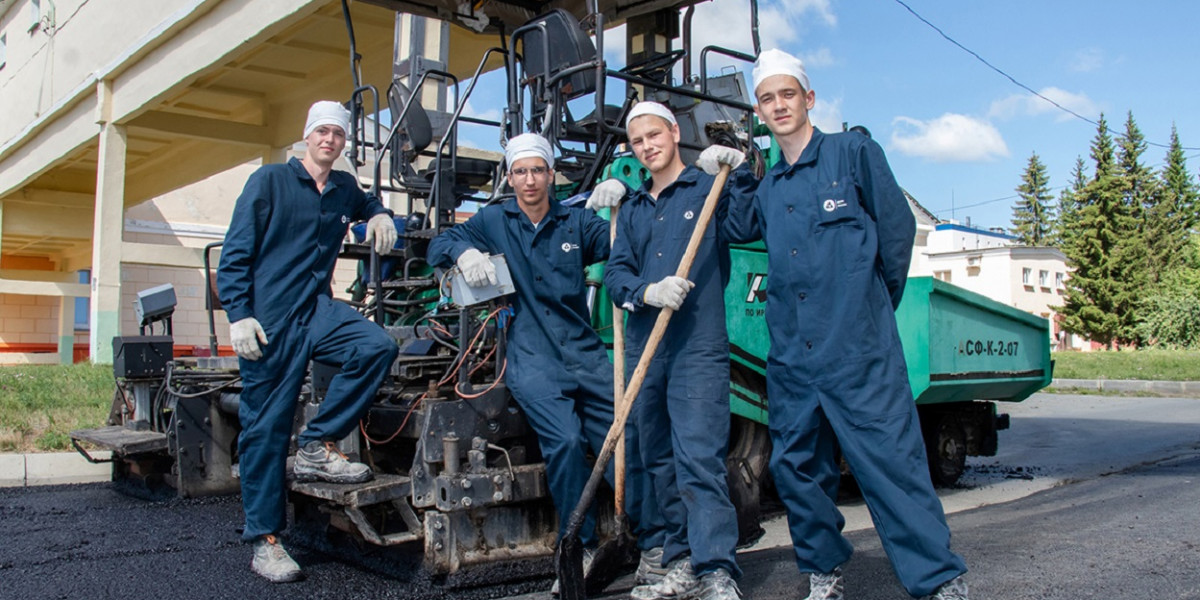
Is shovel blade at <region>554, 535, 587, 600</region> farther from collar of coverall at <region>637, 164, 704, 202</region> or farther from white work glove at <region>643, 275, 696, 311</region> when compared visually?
A: collar of coverall at <region>637, 164, 704, 202</region>

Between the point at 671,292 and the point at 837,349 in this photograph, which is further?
the point at 671,292

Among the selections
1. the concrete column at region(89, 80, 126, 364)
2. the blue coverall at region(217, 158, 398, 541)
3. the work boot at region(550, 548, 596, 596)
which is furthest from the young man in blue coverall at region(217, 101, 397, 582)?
the concrete column at region(89, 80, 126, 364)

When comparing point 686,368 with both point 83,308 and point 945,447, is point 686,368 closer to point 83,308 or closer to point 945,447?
point 945,447

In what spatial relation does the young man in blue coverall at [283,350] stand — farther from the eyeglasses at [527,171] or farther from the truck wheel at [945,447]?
the truck wheel at [945,447]

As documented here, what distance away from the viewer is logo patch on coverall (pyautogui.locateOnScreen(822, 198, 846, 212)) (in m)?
3.20

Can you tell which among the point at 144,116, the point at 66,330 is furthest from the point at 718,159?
the point at 66,330

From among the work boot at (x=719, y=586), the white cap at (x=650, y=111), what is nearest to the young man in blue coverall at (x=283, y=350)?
the white cap at (x=650, y=111)

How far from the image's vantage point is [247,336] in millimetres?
3744

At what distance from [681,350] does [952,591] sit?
1196 millimetres

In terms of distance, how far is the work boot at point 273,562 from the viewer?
3.86 meters

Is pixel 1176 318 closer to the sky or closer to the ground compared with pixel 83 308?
closer to the ground

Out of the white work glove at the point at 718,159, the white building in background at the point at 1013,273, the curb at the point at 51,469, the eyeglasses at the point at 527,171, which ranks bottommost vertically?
the curb at the point at 51,469

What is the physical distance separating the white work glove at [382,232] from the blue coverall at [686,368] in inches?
40.9

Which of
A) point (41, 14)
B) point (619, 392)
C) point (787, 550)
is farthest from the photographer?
point (41, 14)
